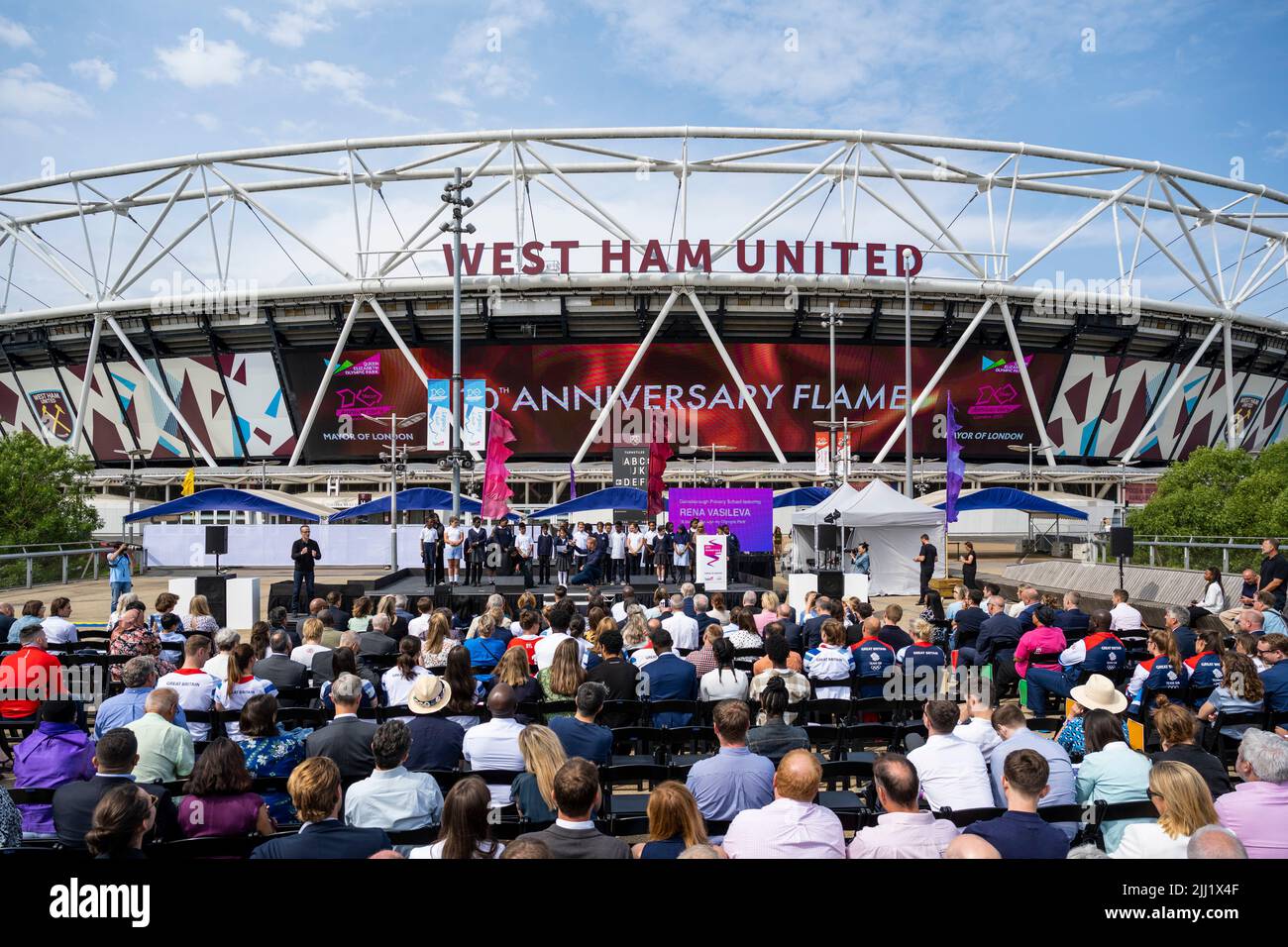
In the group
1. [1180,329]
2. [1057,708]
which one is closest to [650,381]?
[1180,329]

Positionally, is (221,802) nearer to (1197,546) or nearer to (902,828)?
(902,828)

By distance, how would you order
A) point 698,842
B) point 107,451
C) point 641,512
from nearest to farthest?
1. point 698,842
2. point 641,512
3. point 107,451

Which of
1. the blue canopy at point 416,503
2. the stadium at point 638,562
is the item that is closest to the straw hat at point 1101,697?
the stadium at point 638,562

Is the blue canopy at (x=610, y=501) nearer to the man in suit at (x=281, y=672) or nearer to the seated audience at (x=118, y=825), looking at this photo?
the man in suit at (x=281, y=672)

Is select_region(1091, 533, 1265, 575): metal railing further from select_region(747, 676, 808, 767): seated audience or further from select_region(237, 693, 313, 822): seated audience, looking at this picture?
select_region(237, 693, 313, 822): seated audience

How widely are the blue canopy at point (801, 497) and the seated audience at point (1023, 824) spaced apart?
31505mm

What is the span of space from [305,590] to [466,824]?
16.3 metres

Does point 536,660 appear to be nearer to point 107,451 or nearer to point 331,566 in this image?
point 331,566

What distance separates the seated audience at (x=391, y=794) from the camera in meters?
4.59

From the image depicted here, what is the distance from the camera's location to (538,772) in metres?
4.78

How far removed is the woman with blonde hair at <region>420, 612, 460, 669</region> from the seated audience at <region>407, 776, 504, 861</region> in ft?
15.1
